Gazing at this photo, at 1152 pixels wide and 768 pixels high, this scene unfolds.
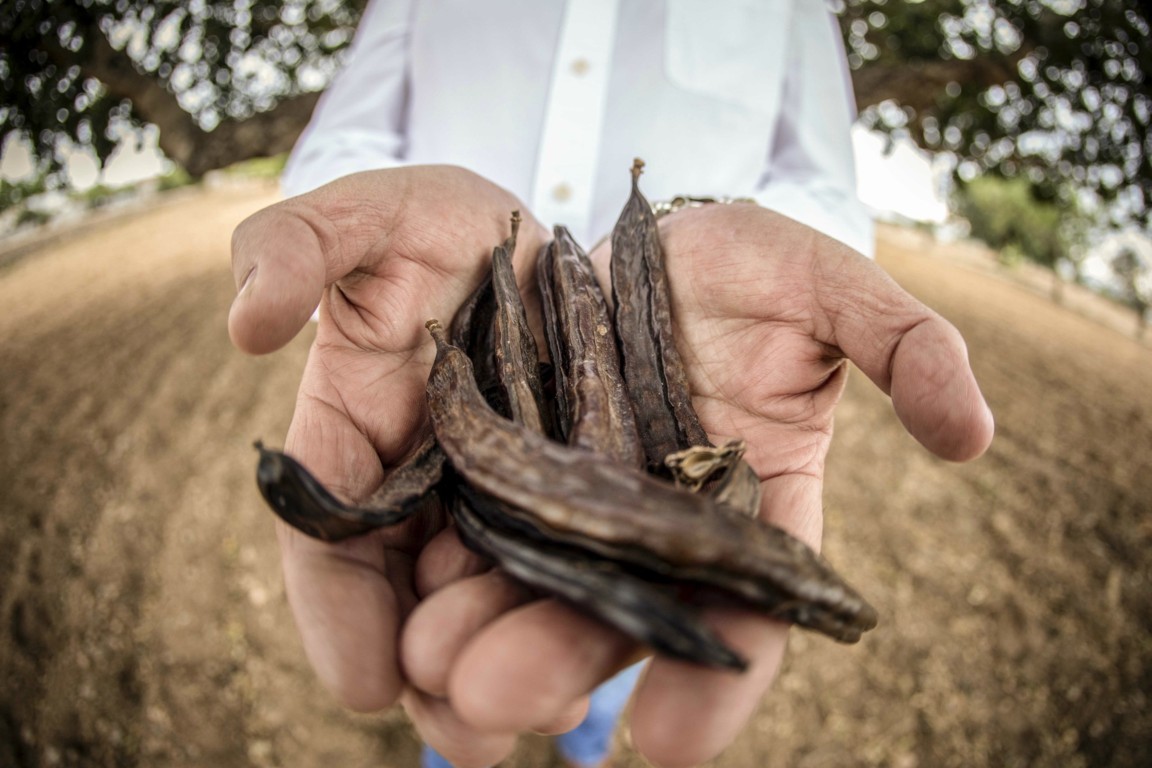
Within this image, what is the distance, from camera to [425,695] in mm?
1818

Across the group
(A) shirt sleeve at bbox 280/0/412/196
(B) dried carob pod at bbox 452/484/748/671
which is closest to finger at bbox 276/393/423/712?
(B) dried carob pod at bbox 452/484/748/671

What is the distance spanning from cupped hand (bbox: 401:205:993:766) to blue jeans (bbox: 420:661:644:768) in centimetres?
219

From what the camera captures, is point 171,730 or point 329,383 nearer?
point 329,383

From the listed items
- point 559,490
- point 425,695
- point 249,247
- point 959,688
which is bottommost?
point 959,688

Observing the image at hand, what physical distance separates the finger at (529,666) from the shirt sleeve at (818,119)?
271 cm

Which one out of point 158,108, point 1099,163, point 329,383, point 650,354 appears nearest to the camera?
point 329,383

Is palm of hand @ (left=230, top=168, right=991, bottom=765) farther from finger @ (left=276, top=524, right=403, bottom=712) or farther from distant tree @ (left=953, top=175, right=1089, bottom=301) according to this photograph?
distant tree @ (left=953, top=175, right=1089, bottom=301)

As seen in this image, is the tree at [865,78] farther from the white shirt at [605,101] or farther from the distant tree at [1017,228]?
the distant tree at [1017,228]

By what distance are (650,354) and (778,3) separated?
2.40 metres

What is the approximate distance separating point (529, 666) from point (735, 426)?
4.18ft

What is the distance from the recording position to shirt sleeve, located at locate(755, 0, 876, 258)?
12.1ft

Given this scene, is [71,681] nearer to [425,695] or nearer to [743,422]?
[425,695]

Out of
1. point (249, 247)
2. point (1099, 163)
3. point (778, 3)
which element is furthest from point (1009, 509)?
point (249, 247)

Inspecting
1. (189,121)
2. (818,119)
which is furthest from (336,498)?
(189,121)
